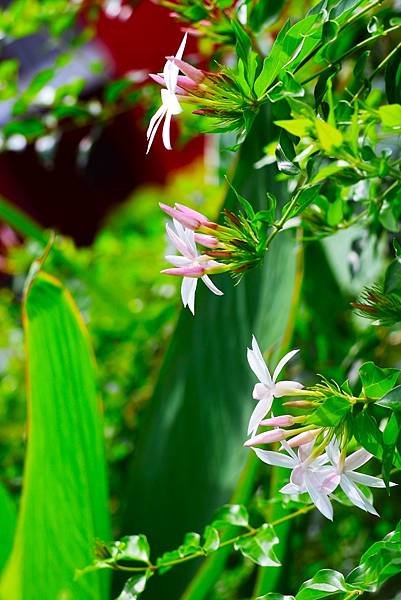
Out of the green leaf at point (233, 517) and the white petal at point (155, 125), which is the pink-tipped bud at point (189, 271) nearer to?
the white petal at point (155, 125)

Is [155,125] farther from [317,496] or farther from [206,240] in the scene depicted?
[317,496]

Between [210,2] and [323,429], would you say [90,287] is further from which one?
[323,429]

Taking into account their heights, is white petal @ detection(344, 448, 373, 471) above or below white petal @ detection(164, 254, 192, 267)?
below

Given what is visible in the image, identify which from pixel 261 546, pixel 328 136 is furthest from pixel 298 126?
pixel 261 546

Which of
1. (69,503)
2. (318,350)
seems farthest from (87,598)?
(318,350)

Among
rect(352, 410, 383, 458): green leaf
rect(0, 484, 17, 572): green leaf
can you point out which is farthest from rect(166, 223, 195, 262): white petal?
rect(0, 484, 17, 572): green leaf

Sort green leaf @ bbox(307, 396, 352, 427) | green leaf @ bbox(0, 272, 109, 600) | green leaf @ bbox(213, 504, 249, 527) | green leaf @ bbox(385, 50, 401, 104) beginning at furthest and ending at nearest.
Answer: green leaf @ bbox(0, 272, 109, 600), green leaf @ bbox(213, 504, 249, 527), green leaf @ bbox(385, 50, 401, 104), green leaf @ bbox(307, 396, 352, 427)

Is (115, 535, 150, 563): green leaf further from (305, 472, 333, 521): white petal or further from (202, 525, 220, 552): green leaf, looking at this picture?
(305, 472, 333, 521): white petal
